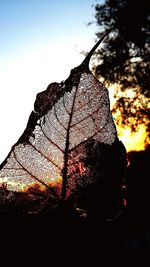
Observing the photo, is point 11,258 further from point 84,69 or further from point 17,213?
point 84,69

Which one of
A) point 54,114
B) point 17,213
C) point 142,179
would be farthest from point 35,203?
point 142,179

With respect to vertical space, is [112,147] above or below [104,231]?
→ above

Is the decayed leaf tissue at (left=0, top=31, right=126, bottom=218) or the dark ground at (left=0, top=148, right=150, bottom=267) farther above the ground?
the decayed leaf tissue at (left=0, top=31, right=126, bottom=218)

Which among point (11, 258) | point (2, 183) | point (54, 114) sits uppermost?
point (54, 114)

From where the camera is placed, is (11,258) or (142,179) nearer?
(11,258)

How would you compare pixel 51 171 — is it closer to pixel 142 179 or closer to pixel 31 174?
pixel 31 174

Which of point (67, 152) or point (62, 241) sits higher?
point (67, 152)

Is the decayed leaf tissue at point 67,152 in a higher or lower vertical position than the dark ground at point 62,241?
higher
